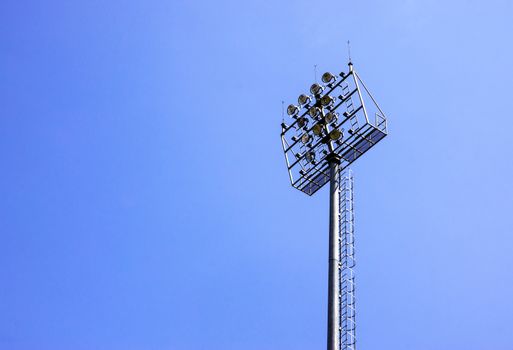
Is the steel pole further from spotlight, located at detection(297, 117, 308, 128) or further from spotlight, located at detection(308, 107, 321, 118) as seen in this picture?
spotlight, located at detection(297, 117, 308, 128)

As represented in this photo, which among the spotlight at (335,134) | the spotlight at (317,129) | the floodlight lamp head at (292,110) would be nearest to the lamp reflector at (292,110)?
the floodlight lamp head at (292,110)

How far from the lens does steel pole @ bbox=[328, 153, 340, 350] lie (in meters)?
26.2

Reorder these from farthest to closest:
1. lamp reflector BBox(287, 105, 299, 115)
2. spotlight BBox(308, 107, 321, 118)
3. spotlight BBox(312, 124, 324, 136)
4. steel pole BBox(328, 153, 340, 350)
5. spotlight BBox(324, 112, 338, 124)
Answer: lamp reflector BBox(287, 105, 299, 115) < spotlight BBox(308, 107, 321, 118) < spotlight BBox(312, 124, 324, 136) < spotlight BBox(324, 112, 338, 124) < steel pole BBox(328, 153, 340, 350)

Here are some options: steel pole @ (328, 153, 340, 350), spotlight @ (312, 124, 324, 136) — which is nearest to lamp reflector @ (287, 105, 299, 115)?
spotlight @ (312, 124, 324, 136)

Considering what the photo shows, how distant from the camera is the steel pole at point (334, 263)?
86.0 ft

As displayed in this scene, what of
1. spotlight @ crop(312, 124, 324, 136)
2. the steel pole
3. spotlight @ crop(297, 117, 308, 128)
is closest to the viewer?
the steel pole

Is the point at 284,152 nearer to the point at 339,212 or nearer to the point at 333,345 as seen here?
the point at 339,212

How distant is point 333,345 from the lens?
85.1 ft

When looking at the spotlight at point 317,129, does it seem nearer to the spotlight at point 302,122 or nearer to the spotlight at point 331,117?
the spotlight at point 331,117

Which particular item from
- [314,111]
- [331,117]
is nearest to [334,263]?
[331,117]

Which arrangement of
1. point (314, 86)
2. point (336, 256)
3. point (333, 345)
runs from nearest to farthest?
point (333, 345)
point (336, 256)
point (314, 86)

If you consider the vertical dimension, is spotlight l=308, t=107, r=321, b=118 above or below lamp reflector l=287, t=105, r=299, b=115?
below

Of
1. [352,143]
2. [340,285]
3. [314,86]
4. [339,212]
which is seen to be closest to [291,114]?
[314,86]

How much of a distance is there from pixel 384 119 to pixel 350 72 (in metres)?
2.66
